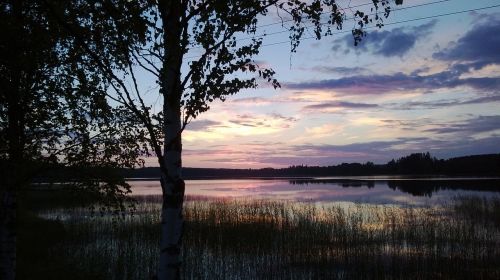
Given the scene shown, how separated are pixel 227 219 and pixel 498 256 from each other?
15706 mm

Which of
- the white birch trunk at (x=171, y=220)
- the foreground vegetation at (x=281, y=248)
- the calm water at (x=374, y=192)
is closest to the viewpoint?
the white birch trunk at (x=171, y=220)

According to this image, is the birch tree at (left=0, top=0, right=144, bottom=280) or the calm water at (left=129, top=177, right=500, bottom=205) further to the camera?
the calm water at (left=129, top=177, right=500, bottom=205)

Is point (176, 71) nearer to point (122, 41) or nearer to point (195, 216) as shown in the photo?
point (122, 41)

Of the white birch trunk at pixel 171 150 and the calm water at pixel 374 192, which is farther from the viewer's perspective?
the calm water at pixel 374 192

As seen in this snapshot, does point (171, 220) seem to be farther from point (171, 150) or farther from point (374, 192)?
point (374, 192)

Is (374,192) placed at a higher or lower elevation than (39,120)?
lower

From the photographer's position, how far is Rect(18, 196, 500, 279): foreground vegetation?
17250mm

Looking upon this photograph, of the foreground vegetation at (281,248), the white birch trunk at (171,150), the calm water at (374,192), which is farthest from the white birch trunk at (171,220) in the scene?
the calm water at (374,192)

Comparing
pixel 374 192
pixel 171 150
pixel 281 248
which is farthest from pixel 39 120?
pixel 374 192

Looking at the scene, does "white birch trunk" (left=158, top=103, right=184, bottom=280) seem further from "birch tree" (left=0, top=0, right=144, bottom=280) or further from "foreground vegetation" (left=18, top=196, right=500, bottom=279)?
"foreground vegetation" (left=18, top=196, right=500, bottom=279)

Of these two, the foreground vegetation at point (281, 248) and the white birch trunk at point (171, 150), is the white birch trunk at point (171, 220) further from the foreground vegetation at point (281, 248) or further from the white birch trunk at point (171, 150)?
the foreground vegetation at point (281, 248)

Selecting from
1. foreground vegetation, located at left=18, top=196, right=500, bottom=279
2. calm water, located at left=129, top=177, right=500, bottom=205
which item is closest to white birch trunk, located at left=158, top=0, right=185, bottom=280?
foreground vegetation, located at left=18, top=196, right=500, bottom=279

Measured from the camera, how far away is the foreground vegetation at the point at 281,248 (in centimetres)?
1725

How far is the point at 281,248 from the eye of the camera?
21.4 metres
